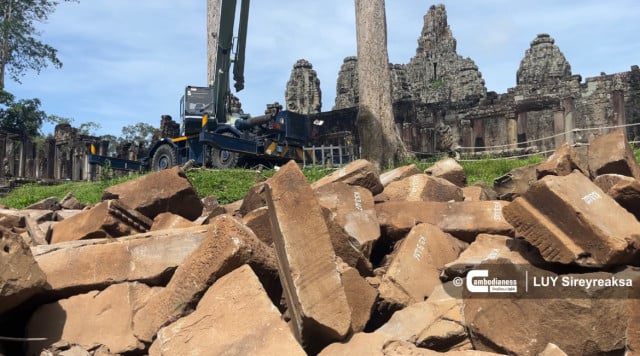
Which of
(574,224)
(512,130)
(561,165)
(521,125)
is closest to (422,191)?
(561,165)

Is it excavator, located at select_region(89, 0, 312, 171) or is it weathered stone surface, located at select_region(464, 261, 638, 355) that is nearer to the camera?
weathered stone surface, located at select_region(464, 261, 638, 355)

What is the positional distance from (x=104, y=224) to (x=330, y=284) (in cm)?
222

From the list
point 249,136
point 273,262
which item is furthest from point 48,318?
point 249,136

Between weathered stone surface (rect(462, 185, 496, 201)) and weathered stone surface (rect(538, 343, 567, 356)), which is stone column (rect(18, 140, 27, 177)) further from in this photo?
weathered stone surface (rect(538, 343, 567, 356))

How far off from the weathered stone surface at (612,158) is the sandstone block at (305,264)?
2.59m

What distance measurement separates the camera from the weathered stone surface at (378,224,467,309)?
367cm

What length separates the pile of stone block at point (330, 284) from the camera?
3.11 metres

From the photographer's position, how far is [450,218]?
14.9ft

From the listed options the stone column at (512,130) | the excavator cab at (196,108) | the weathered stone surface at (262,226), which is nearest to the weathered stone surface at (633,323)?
the weathered stone surface at (262,226)

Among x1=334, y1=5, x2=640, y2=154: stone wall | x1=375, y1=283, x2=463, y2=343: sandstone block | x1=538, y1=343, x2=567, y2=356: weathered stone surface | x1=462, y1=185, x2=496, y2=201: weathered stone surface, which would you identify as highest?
x1=334, y1=5, x2=640, y2=154: stone wall

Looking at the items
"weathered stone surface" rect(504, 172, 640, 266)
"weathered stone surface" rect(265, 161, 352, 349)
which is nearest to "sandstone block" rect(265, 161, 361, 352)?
"weathered stone surface" rect(265, 161, 352, 349)

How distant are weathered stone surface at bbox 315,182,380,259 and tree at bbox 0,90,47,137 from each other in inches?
954

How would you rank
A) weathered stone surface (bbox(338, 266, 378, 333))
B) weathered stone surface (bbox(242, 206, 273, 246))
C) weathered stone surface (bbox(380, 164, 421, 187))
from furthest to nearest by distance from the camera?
weathered stone surface (bbox(380, 164, 421, 187)) → weathered stone surface (bbox(242, 206, 273, 246)) → weathered stone surface (bbox(338, 266, 378, 333))

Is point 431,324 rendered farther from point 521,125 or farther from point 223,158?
point 521,125
